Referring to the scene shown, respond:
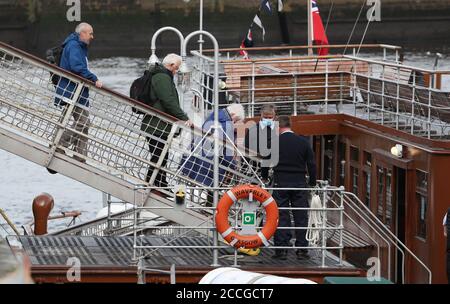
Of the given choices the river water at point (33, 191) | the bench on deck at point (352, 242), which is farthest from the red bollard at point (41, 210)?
A: the river water at point (33, 191)

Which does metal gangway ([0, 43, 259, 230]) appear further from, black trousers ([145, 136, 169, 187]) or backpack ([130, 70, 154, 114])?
backpack ([130, 70, 154, 114])

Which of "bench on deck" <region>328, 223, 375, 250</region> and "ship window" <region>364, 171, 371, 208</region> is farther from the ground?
"ship window" <region>364, 171, 371, 208</region>

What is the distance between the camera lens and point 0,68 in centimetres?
1650

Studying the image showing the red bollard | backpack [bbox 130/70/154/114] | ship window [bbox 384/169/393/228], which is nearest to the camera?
backpack [bbox 130/70/154/114]

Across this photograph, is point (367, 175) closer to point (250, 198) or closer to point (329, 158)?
point (329, 158)

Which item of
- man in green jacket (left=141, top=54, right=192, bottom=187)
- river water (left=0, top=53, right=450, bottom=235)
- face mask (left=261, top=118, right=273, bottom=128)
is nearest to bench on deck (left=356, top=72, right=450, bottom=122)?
face mask (left=261, top=118, right=273, bottom=128)

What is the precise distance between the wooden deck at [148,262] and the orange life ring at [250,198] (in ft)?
0.99

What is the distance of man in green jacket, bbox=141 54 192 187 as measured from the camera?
53.0 ft

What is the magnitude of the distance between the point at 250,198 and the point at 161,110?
2.31 metres

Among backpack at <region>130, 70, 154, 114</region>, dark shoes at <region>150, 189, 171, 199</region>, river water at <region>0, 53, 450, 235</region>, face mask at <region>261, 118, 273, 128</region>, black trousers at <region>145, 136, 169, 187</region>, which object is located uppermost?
backpack at <region>130, 70, 154, 114</region>

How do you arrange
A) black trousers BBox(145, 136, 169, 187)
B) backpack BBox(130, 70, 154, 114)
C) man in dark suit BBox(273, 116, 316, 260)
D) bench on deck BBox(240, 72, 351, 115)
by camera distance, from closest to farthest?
man in dark suit BBox(273, 116, 316, 260) → black trousers BBox(145, 136, 169, 187) → backpack BBox(130, 70, 154, 114) → bench on deck BBox(240, 72, 351, 115)

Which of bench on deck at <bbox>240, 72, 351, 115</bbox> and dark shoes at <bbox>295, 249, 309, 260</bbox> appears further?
bench on deck at <bbox>240, 72, 351, 115</bbox>

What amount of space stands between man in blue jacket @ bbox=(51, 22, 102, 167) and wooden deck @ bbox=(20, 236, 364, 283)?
115 centimetres

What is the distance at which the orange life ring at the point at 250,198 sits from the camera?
1459 centimetres
